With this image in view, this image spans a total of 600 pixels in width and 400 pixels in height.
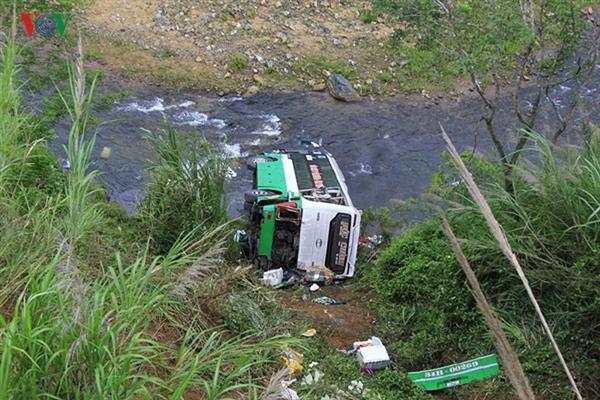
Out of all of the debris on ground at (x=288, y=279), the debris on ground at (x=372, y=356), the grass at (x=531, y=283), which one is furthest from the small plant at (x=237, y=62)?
the debris on ground at (x=372, y=356)

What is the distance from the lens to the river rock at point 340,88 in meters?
15.3

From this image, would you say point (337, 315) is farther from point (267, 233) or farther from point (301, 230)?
point (267, 233)

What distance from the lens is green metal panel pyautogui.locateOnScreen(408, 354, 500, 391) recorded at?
16.2 ft

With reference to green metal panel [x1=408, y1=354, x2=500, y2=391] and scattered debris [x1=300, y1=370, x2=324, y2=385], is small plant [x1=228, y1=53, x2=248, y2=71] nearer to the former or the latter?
green metal panel [x1=408, y1=354, x2=500, y2=391]

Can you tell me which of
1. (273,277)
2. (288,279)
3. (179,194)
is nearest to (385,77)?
(288,279)

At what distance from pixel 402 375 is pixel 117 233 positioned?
2628mm

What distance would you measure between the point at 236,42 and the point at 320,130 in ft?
12.9

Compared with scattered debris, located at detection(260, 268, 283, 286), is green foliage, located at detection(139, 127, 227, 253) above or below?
above

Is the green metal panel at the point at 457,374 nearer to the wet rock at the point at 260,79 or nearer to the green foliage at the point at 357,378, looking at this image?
the green foliage at the point at 357,378

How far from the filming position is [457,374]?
502 centimetres

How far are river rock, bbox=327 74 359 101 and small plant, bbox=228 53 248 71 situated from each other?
215 cm

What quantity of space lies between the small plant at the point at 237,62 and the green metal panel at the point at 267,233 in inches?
320

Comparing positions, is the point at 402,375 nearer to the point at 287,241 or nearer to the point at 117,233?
the point at 117,233

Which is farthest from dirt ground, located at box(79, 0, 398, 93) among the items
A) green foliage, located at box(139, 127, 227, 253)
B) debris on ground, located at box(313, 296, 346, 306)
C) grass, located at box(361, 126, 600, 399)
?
grass, located at box(361, 126, 600, 399)
